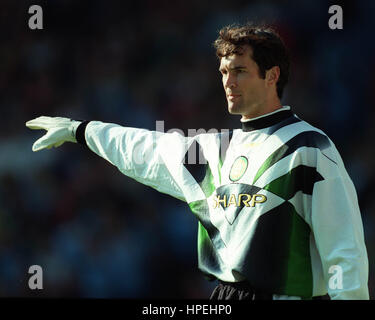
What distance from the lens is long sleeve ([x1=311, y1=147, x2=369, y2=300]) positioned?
2590mm

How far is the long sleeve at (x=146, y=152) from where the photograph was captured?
3.26 meters

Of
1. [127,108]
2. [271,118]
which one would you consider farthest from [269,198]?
[127,108]

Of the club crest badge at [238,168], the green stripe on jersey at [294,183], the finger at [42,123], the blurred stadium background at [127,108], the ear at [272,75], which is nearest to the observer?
the green stripe on jersey at [294,183]

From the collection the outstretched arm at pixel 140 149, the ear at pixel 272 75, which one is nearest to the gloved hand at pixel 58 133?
the outstretched arm at pixel 140 149

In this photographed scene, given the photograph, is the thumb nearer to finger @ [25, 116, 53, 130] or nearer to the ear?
finger @ [25, 116, 53, 130]

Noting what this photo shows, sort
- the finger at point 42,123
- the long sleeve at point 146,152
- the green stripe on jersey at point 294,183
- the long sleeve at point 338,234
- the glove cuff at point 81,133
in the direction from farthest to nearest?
the finger at point 42,123 < the glove cuff at point 81,133 < the long sleeve at point 146,152 < the green stripe on jersey at point 294,183 < the long sleeve at point 338,234

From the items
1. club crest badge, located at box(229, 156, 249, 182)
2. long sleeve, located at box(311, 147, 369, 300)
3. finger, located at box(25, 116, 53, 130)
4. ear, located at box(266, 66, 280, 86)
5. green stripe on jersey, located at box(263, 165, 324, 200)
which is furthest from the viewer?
finger, located at box(25, 116, 53, 130)

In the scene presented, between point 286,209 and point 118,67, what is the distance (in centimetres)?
364

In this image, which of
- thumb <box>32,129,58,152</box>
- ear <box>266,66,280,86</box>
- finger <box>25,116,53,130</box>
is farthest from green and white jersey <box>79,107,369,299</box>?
finger <box>25,116,53,130</box>

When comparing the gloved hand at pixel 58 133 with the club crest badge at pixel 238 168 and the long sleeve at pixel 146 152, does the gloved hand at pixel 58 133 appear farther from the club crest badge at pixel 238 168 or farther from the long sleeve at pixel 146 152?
the club crest badge at pixel 238 168

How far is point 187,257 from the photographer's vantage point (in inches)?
214

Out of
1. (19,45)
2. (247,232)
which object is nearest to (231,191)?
A: (247,232)

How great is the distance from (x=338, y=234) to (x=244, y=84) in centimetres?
78
